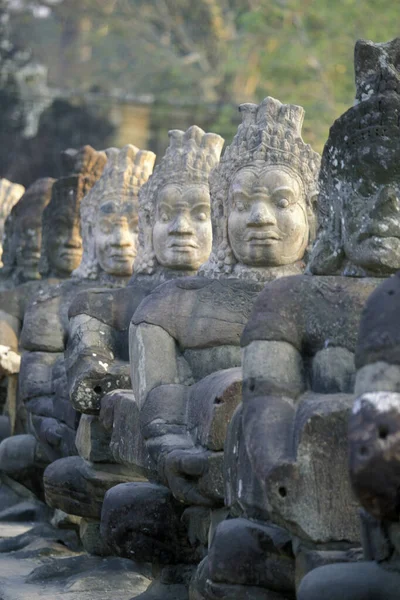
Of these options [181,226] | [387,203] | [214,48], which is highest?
[214,48]

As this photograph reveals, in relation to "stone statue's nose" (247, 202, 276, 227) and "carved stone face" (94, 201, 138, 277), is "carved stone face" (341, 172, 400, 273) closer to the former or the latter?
"stone statue's nose" (247, 202, 276, 227)

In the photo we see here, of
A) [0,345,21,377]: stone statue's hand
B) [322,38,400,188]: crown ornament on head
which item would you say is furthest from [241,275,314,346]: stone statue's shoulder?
[0,345,21,377]: stone statue's hand

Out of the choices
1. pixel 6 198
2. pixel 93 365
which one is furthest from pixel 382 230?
pixel 6 198

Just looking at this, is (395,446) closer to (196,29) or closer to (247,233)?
(247,233)

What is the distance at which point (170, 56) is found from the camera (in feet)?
101

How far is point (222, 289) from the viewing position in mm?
7363

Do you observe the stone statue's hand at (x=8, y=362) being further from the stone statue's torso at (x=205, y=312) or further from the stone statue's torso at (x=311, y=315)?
the stone statue's torso at (x=311, y=315)

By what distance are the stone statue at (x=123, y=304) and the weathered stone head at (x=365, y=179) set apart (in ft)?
8.06

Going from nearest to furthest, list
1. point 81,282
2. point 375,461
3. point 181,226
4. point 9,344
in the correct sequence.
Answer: point 375,461 < point 181,226 < point 81,282 < point 9,344

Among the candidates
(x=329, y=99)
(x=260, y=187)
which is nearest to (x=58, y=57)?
(x=329, y=99)

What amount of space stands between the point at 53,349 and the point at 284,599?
4.93 meters

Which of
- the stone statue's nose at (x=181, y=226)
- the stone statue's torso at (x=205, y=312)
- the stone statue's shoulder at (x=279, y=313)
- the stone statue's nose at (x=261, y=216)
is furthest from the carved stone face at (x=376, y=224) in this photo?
the stone statue's nose at (x=181, y=226)

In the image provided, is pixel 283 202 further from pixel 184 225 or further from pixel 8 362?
pixel 8 362

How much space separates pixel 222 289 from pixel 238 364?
386 mm
